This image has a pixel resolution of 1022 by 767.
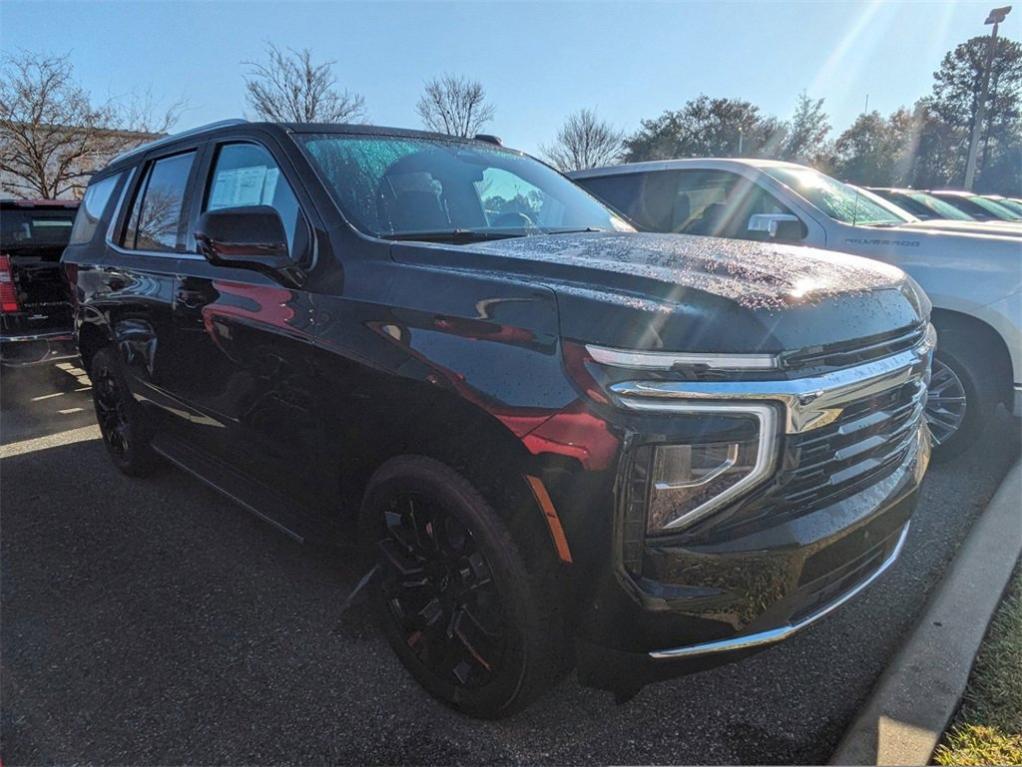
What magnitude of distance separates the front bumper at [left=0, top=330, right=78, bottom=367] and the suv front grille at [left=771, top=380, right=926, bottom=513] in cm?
650

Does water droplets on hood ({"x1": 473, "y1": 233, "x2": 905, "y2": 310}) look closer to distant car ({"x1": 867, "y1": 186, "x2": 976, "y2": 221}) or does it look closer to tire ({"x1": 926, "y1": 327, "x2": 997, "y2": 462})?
tire ({"x1": 926, "y1": 327, "x2": 997, "y2": 462})

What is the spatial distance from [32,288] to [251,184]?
4928 mm

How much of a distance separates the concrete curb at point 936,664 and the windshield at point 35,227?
7768 mm

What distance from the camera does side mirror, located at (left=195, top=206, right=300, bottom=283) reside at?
236cm

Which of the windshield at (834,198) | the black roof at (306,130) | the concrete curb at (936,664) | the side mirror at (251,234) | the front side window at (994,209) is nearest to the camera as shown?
the concrete curb at (936,664)

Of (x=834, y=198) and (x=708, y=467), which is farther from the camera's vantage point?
(x=834, y=198)

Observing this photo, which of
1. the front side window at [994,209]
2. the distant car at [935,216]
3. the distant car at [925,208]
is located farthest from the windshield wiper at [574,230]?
the front side window at [994,209]

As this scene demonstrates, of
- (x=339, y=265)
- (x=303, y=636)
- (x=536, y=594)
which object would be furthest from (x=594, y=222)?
(x=303, y=636)

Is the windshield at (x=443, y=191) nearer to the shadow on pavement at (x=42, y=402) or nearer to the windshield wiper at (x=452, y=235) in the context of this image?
the windshield wiper at (x=452, y=235)

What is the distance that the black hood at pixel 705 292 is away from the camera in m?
1.64

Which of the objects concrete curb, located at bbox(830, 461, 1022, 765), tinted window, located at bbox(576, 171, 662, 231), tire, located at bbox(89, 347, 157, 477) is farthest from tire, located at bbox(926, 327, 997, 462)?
tire, located at bbox(89, 347, 157, 477)

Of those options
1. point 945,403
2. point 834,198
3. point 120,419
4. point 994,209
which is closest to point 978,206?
point 994,209

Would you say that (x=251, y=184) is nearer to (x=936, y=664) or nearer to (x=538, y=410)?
(x=538, y=410)

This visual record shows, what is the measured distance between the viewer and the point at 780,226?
14.9ft
